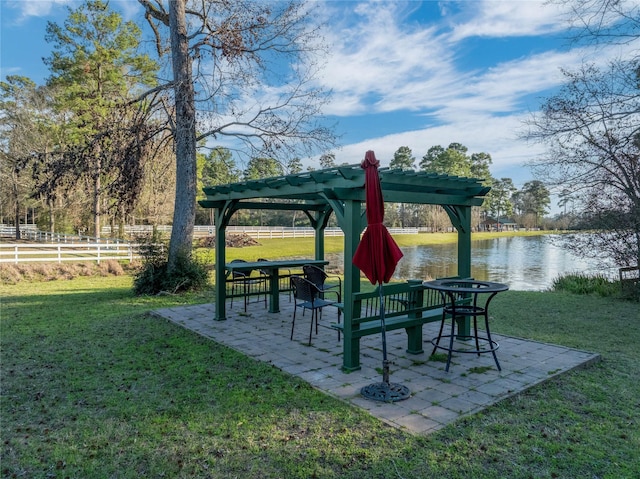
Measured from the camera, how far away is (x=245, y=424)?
2.89 meters

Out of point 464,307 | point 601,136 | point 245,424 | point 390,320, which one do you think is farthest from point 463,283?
point 601,136

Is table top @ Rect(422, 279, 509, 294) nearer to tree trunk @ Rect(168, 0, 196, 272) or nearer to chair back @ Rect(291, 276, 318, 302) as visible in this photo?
chair back @ Rect(291, 276, 318, 302)

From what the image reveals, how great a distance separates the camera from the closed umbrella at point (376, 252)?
132 inches

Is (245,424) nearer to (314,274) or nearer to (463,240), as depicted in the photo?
(314,274)

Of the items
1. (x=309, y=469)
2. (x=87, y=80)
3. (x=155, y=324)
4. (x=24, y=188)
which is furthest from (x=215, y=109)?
(x=24, y=188)

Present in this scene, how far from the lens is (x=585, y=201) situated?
9.12 m

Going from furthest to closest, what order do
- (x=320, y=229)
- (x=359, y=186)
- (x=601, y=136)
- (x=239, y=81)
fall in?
(x=239, y=81)
(x=601, y=136)
(x=320, y=229)
(x=359, y=186)

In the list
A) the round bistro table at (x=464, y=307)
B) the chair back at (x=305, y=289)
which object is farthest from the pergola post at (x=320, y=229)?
the round bistro table at (x=464, y=307)

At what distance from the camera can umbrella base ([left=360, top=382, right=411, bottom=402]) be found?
330cm

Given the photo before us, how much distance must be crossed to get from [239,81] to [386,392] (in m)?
8.83

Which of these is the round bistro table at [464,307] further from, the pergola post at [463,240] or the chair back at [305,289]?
the chair back at [305,289]

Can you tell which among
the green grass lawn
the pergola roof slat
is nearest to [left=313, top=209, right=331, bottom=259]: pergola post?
the pergola roof slat

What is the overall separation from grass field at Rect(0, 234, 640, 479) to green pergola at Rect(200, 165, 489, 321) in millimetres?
1345

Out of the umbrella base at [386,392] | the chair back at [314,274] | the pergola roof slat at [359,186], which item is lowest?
the umbrella base at [386,392]
